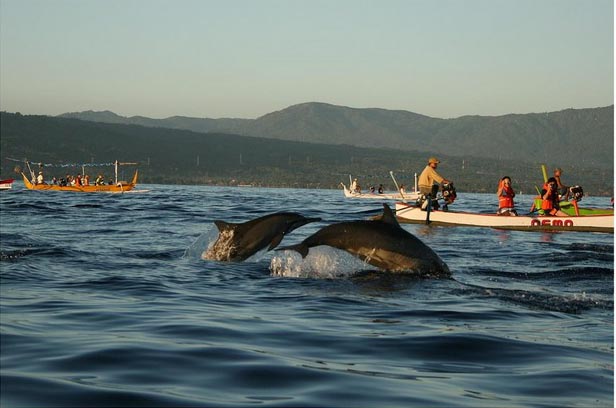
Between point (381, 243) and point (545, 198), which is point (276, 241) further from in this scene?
point (545, 198)

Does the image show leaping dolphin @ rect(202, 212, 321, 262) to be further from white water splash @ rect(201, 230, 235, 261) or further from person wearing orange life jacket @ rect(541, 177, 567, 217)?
person wearing orange life jacket @ rect(541, 177, 567, 217)

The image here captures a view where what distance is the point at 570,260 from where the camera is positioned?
67.5ft

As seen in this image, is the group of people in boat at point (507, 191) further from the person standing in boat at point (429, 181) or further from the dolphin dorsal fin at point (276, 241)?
the dolphin dorsal fin at point (276, 241)

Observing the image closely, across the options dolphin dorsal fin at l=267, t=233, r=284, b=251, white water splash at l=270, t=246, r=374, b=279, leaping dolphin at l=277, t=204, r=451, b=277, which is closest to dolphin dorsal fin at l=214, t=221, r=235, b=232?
dolphin dorsal fin at l=267, t=233, r=284, b=251

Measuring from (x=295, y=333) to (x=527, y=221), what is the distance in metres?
23.7


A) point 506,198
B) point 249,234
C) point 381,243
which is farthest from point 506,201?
point 381,243

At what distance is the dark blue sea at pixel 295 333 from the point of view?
280 inches

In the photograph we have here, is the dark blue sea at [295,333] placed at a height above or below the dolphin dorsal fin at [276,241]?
below

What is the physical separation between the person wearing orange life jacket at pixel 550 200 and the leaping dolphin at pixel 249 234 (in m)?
17.5

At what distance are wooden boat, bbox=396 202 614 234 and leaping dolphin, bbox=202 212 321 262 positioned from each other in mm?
17064

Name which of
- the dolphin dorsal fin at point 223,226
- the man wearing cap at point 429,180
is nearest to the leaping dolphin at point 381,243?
the dolphin dorsal fin at point 223,226

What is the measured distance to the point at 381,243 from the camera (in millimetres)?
15352

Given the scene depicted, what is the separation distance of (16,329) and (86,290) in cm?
371

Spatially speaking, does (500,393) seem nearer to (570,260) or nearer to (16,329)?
(16,329)
